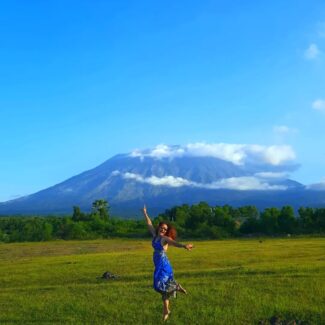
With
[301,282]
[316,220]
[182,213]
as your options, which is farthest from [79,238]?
[301,282]

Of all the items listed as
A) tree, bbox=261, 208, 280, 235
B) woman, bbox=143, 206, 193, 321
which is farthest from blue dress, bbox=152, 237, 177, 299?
tree, bbox=261, 208, 280, 235

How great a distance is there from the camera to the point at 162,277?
12.1 meters

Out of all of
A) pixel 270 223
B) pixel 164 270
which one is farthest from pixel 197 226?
pixel 164 270

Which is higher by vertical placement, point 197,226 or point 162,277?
point 162,277

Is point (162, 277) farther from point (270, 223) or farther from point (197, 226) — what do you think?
point (197, 226)

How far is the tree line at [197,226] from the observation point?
87.4m

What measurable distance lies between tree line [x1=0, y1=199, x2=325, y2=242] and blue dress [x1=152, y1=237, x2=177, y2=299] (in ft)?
240

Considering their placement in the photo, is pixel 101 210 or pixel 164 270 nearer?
pixel 164 270

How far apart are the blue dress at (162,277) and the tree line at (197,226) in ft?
240

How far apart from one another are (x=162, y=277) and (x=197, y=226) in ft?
279

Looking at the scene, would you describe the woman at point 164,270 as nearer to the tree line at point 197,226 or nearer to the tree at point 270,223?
the tree line at point 197,226

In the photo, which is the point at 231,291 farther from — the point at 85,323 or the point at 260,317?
the point at 85,323

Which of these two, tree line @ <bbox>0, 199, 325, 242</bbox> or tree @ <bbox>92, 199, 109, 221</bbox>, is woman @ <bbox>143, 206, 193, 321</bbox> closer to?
tree line @ <bbox>0, 199, 325, 242</bbox>

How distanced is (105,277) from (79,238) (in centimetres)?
6987
